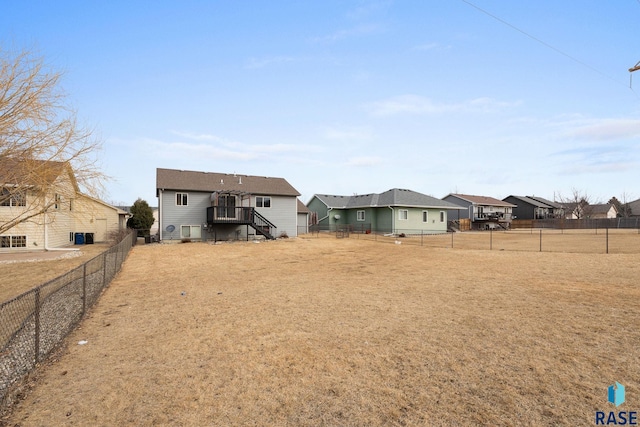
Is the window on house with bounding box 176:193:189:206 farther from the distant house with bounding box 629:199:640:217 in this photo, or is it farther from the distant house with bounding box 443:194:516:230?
the distant house with bounding box 629:199:640:217

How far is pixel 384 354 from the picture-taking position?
5301 millimetres

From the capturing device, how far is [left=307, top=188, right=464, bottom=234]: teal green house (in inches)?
1436

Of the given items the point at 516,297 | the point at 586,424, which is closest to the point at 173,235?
the point at 516,297

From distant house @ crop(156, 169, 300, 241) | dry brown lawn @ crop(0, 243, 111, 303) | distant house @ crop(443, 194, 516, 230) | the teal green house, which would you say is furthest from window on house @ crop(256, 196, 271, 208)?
distant house @ crop(443, 194, 516, 230)

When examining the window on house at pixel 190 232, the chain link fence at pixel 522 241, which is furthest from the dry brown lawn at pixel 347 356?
the window on house at pixel 190 232

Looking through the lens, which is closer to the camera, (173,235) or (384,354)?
(384,354)

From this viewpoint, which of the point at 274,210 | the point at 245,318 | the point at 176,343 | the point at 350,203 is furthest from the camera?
the point at 350,203

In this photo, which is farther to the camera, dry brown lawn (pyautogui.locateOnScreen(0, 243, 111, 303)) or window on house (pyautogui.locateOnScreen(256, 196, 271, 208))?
window on house (pyautogui.locateOnScreen(256, 196, 271, 208))

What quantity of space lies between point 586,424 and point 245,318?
577 cm

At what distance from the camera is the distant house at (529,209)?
211 ft

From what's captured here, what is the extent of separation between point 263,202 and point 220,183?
4065mm

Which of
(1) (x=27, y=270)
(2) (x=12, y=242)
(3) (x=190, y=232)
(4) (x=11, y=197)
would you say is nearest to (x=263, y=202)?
(3) (x=190, y=232)

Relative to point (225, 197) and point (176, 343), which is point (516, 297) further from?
point (225, 197)

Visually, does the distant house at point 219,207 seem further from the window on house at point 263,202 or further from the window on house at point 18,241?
the window on house at point 18,241
